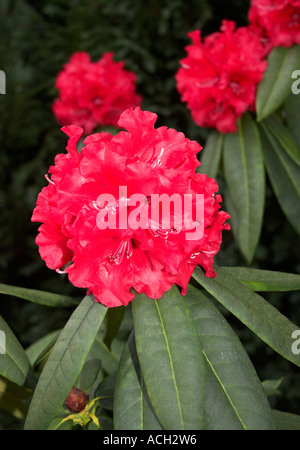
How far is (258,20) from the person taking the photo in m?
1.25

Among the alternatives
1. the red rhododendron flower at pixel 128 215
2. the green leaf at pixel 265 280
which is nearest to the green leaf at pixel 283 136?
the green leaf at pixel 265 280

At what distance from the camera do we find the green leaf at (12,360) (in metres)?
0.78

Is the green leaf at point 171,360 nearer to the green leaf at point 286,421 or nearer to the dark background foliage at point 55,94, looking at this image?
the green leaf at point 286,421

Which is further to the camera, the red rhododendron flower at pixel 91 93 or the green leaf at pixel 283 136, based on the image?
the red rhododendron flower at pixel 91 93

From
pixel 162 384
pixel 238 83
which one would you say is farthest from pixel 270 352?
pixel 162 384

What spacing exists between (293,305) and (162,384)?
4.13 ft

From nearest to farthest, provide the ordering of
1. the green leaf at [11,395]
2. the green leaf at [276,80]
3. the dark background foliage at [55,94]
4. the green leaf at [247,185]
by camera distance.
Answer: the green leaf at [11,395], the green leaf at [276,80], the green leaf at [247,185], the dark background foliage at [55,94]

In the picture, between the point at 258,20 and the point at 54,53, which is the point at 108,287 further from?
the point at 54,53

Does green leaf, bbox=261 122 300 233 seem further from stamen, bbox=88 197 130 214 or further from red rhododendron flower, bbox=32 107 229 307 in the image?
stamen, bbox=88 197 130 214

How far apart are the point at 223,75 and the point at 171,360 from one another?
836 mm

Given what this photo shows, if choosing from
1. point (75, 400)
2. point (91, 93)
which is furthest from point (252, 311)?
point (91, 93)

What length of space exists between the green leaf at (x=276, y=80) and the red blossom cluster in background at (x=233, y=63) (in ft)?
0.06

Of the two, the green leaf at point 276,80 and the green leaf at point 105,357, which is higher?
the green leaf at point 276,80

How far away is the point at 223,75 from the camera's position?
4.10 feet
